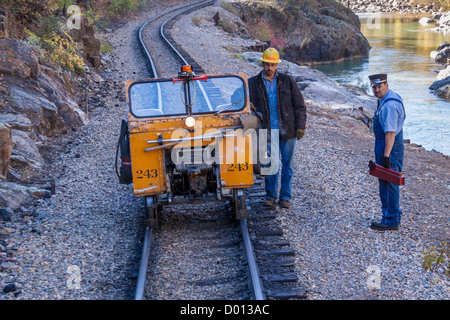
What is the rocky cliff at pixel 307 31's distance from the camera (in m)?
39.8

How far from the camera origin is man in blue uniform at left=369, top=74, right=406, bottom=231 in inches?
254

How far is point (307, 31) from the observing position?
134ft

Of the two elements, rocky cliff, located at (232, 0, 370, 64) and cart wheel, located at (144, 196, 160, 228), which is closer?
cart wheel, located at (144, 196, 160, 228)

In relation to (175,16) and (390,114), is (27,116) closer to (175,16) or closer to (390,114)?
(390,114)

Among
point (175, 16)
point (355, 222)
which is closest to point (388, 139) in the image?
point (355, 222)

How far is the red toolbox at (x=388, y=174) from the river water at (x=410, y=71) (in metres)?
10.4

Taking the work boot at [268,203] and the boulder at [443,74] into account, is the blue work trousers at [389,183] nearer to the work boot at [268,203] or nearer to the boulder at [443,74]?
the work boot at [268,203]

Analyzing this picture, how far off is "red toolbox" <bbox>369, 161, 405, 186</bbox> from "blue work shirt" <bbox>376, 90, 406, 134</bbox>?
0.47m

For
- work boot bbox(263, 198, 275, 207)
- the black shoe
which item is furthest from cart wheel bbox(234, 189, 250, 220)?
the black shoe

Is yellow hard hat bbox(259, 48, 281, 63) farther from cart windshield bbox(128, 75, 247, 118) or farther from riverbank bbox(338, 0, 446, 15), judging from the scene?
riverbank bbox(338, 0, 446, 15)

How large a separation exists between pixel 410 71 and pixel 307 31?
11.1 meters
